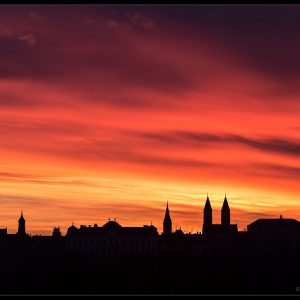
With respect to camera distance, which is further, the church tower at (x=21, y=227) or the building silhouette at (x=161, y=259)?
the church tower at (x=21, y=227)

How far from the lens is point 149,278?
205 feet

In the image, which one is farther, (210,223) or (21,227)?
(210,223)

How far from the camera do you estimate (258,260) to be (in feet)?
252

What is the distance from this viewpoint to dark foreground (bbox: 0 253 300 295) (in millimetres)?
55969

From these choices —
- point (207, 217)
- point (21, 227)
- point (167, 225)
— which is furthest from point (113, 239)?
point (207, 217)

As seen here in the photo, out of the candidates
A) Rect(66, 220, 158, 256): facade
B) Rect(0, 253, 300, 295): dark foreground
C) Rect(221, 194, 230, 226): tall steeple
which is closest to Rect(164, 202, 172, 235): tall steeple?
Rect(66, 220, 158, 256): facade

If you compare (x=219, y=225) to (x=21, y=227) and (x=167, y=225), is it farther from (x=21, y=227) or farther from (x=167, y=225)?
(x=21, y=227)

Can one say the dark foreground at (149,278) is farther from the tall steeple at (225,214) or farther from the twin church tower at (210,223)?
the tall steeple at (225,214)

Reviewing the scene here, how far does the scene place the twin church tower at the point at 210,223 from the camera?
125 m

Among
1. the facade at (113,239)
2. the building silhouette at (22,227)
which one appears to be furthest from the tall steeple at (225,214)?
the building silhouette at (22,227)

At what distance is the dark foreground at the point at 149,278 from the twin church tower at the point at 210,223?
47.7 metres

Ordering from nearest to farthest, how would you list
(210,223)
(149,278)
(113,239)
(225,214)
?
(149,278) → (113,239) → (210,223) → (225,214)

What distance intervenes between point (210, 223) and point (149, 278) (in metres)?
67.1

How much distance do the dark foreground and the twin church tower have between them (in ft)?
156
